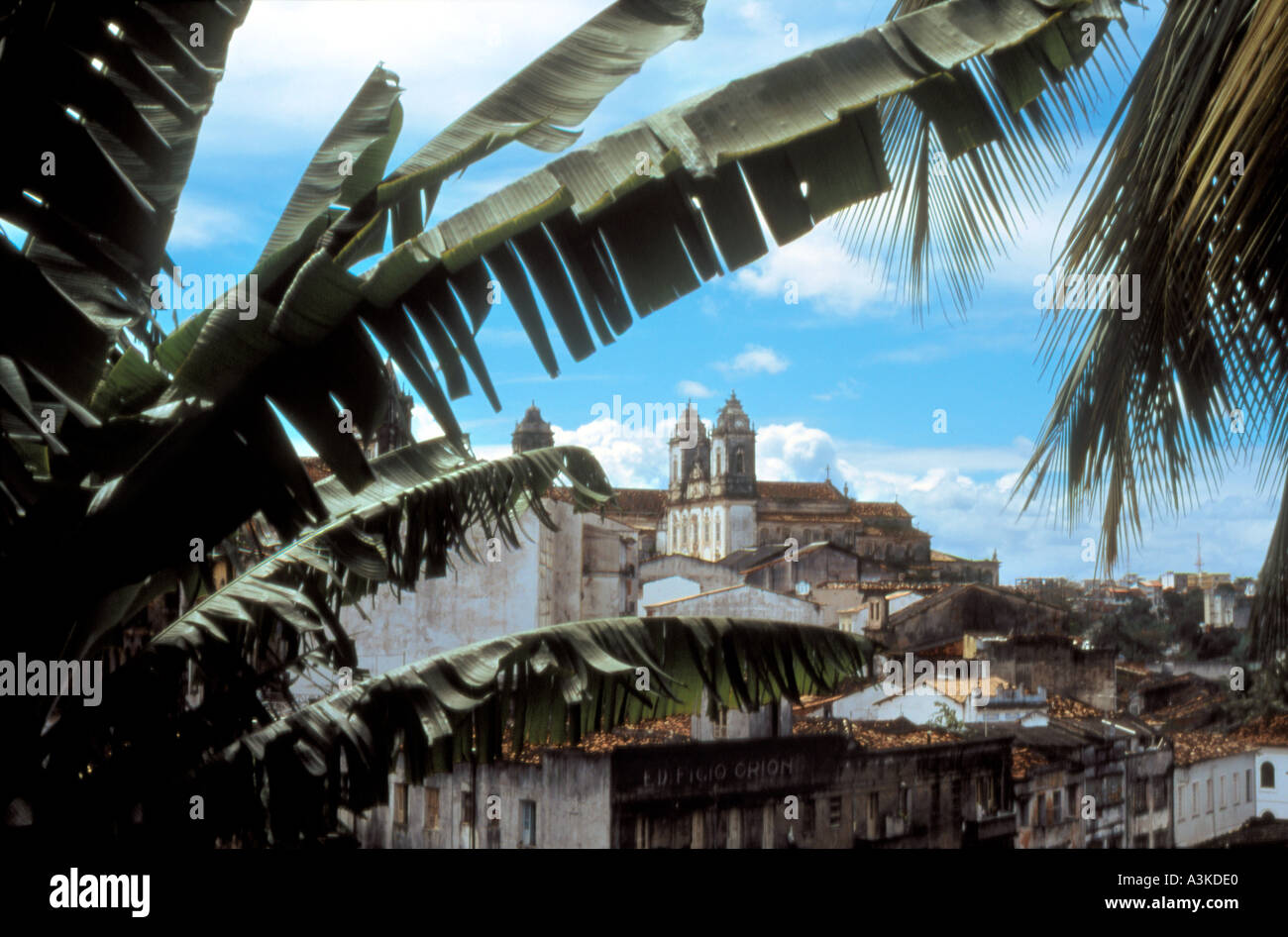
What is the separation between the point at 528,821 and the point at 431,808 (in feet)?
1.11


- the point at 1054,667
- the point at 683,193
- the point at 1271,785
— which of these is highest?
the point at 683,193

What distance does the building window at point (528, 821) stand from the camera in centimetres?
353

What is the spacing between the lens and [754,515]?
12.3 ft

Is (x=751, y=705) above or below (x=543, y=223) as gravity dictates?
Answer: below

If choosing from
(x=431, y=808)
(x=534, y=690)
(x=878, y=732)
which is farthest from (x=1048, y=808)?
(x=534, y=690)

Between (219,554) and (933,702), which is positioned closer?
(219,554)

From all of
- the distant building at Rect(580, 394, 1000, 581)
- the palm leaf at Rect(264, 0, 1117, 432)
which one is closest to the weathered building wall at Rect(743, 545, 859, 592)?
the distant building at Rect(580, 394, 1000, 581)

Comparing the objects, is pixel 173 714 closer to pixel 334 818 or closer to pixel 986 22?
pixel 334 818

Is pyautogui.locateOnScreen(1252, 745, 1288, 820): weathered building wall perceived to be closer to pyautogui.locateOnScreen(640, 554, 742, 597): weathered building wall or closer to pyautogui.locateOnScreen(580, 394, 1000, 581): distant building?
pyautogui.locateOnScreen(580, 394, 1000, 581): distant building

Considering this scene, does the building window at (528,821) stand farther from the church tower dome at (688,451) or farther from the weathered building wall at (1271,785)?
the weathered building wall at (1271,785)

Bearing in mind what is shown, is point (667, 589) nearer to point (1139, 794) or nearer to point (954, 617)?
point (954, 617)

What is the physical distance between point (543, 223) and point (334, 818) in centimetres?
117

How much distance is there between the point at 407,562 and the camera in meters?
2.40
